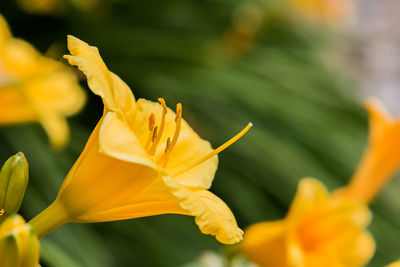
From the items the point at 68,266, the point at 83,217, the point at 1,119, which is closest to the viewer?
→ the point at 83,217

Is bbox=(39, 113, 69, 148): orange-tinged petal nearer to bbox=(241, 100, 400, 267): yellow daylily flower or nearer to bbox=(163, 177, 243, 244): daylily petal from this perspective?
bbox=(241, 100, 400, 267): yellow daylily flower

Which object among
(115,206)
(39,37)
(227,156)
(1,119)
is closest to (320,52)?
(227,156)

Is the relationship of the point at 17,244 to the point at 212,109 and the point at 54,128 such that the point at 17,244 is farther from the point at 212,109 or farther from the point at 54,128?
the point at 212,109

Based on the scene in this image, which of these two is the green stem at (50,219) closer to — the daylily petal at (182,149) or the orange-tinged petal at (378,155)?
the daylily petal at (182,149)

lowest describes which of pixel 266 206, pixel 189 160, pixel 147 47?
pixel 266 206

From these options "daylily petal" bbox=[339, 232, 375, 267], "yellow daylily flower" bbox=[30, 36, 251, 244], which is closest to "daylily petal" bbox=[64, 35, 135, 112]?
"yellow daylily flower" bbox=[30, 36, 251, 244]

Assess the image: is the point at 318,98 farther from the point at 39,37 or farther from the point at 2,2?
the point at 2,2

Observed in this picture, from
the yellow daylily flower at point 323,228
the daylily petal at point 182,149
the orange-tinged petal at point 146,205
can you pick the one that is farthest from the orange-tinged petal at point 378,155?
the orange-tinged petal at point 146,205
